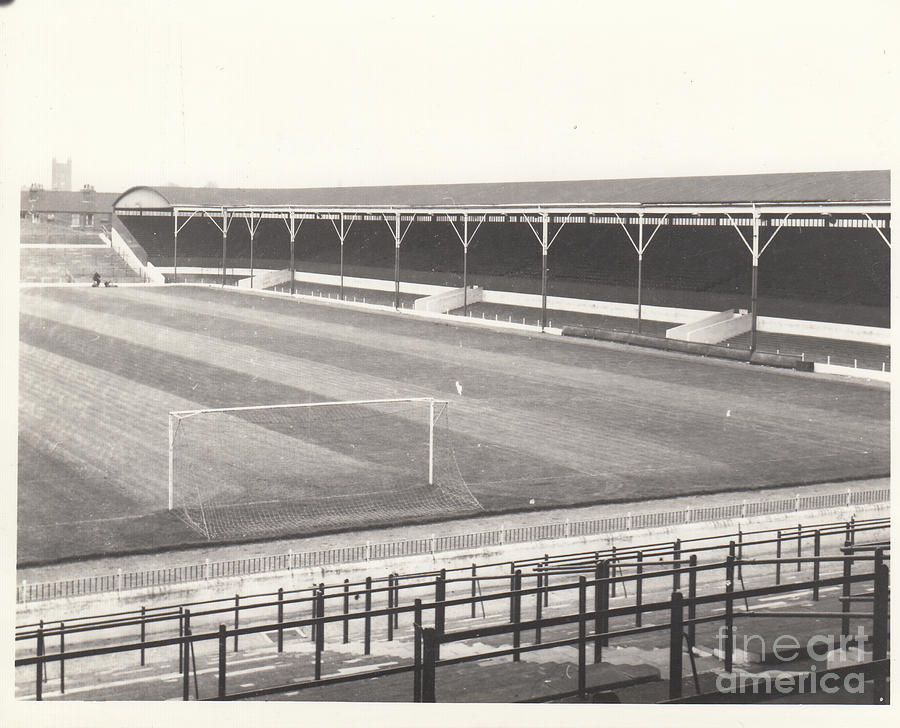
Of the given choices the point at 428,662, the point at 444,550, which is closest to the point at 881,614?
the point at 428,662

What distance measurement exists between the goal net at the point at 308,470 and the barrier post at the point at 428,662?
12.5 metres

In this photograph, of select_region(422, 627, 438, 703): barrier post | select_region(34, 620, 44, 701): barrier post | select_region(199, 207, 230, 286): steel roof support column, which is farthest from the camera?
select_region(199, 207, 230, 286): steel roof support column

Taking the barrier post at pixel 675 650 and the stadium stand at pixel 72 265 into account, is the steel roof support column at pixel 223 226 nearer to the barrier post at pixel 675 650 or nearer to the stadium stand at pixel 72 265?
the stadium stand at pixel 72 265

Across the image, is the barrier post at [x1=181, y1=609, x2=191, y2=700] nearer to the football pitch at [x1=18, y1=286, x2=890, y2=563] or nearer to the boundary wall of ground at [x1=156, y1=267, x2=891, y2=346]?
the football pitch at [x1=18, y1=286, x2=890, y2=563]

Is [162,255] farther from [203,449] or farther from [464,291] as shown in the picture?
[203,449]

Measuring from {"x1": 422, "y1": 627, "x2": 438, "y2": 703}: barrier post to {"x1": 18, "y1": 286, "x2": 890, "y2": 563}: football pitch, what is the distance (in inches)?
477

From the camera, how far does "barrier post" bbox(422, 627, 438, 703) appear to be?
701 centimetres

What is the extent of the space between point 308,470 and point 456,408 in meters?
8.43

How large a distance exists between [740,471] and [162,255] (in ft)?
213

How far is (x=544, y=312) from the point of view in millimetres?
50844

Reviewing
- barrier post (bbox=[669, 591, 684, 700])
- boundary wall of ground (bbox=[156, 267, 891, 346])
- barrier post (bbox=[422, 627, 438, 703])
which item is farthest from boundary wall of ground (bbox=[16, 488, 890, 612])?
boundary wall of ground (bbox=[156, 267, 891, 346])

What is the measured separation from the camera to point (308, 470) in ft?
77.5

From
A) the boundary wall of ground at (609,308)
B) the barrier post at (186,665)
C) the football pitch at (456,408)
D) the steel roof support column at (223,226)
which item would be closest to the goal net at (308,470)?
the football pitch at (456,408)

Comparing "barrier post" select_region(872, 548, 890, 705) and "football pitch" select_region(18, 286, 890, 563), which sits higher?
"barrier post" select_region(872, 548, 890, 705)
